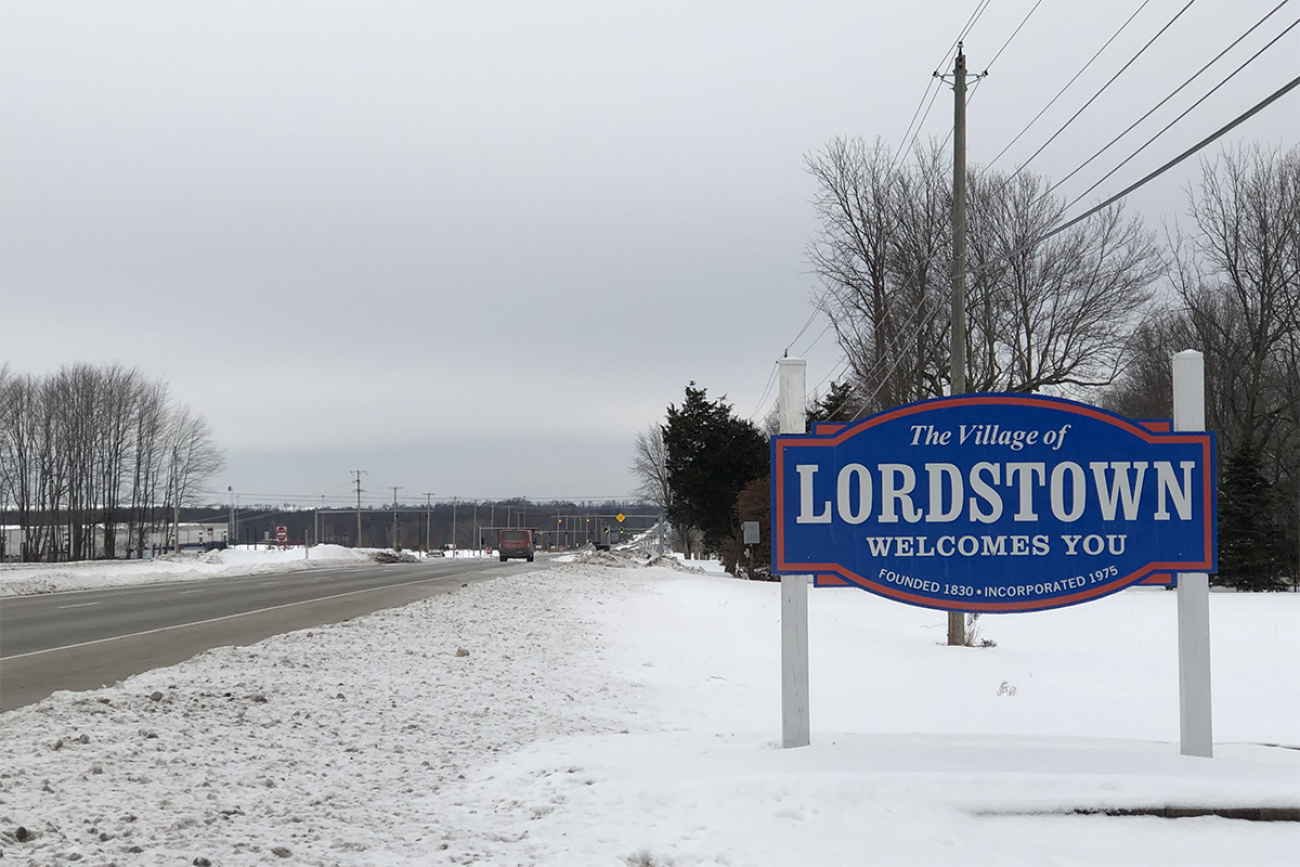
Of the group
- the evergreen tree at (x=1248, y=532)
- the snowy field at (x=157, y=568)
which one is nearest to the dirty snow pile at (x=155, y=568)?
the snowy field at (x=157, y=568)

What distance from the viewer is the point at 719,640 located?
15.1 meters

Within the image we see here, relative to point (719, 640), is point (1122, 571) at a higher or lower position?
higher

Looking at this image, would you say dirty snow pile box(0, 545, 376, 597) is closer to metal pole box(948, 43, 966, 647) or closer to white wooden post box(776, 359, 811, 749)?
metal pole box(948, 43, 966, 647)

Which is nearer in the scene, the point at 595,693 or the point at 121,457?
the point at 595,693

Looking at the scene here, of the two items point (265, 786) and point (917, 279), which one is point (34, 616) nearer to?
point (265, 786)

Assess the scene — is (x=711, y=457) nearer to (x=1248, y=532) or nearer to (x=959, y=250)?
(x=1248, y=532)

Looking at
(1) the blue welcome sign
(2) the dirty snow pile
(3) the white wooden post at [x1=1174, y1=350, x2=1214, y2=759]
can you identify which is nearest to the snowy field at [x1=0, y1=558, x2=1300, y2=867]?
(3) the white wooden post at [x1=1174, y1=350, x2=1214, y2=759]

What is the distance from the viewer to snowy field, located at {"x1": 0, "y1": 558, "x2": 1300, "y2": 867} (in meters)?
5.04

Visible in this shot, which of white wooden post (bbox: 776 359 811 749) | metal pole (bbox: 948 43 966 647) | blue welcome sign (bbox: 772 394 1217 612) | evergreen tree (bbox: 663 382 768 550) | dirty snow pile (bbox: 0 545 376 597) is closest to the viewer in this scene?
white wooden post (bbox: 776 359 811 749)

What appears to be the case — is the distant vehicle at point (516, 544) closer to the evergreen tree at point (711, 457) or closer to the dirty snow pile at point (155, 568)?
the dirty snow pile at point (155, 568)

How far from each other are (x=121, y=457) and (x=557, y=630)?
71.8 meters

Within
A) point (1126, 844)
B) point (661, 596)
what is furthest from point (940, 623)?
point (1126, 844)

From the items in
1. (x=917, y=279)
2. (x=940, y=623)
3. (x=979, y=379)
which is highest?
(x=917, y=279)

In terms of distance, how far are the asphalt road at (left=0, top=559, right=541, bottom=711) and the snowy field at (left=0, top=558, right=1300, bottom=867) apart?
63.6 inches
